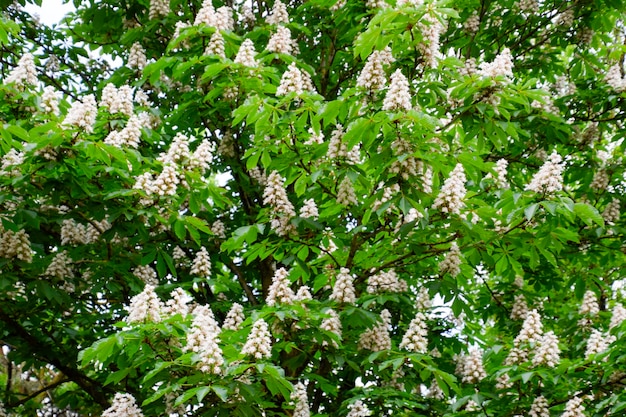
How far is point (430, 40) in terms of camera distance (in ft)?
19.5

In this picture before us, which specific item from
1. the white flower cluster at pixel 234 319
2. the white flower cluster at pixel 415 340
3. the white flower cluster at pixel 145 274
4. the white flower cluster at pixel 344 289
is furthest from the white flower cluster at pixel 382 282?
the white flower cluster at pixel 145 274

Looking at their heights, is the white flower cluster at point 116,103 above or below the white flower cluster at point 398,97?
above

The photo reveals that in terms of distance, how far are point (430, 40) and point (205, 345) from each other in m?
2.99

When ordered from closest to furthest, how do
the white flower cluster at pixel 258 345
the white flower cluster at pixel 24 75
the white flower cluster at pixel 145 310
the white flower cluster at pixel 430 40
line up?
the white flower cluster at pixel 258 345 → the white flower cluster at pixel 145 310 → the white flower cluster at pixel 430 40 → the white flower cluster at pixel 24 75

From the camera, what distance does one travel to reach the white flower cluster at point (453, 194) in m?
5.74

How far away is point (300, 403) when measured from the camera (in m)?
6.45

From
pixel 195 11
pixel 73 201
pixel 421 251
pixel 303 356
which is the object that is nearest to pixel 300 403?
pixel 303 356

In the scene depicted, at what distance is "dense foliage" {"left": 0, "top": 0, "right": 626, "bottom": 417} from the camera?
555 centimetres

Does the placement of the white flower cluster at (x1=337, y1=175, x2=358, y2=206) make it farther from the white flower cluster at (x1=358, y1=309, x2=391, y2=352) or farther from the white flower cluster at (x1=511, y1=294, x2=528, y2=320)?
the white flower cluster at (x1=511, y1=294, x2=528, y2=320)

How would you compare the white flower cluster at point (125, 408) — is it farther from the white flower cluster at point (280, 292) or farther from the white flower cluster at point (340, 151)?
the white flower cluster at point (340, 151)

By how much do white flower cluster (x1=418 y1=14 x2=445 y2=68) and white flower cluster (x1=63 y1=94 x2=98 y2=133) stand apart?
2.69 meters

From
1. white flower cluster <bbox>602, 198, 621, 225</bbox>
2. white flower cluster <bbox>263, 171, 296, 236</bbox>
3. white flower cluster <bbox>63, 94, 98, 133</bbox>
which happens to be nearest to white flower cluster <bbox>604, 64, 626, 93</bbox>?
white flower cluster <bbox>602, 198, 621, 225</bbox>

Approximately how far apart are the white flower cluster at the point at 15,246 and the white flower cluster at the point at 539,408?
4710mm

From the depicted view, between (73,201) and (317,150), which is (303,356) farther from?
(73,201)
